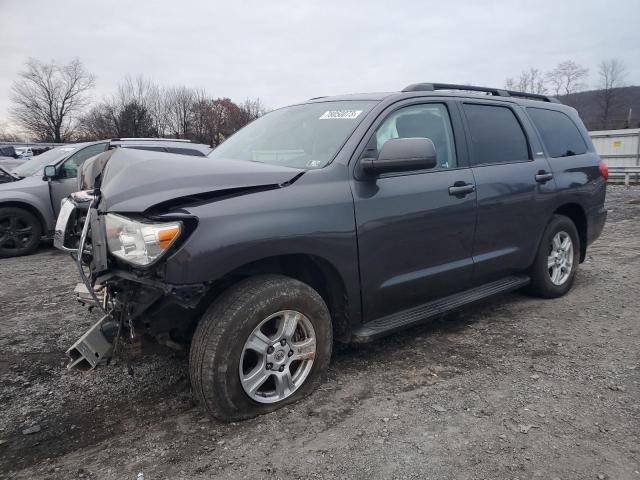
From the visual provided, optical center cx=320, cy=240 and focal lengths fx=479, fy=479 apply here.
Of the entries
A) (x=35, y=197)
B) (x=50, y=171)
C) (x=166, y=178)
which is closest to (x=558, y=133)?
(x=166, y=178)

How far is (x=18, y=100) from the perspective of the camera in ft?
195

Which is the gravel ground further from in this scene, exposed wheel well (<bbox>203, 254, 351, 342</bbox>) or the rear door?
the rear door

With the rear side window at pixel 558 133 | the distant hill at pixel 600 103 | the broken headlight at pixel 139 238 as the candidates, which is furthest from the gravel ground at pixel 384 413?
the distant hill at pixel 600 103

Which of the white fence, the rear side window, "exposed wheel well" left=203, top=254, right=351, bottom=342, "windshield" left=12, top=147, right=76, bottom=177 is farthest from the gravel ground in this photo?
the white fence

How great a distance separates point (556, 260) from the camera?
4.55 m

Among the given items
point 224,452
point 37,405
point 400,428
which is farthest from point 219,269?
point 37,405

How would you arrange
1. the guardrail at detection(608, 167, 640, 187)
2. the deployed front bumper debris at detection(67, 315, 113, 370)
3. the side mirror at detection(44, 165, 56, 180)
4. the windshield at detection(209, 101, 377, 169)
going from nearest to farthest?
the deployed front bumper debris at detection(67, 315, 113, 370)
the windshield at detection(209, 101, 377, 169)
the side mirror at detection(44, 165, 56, 180)
the guardrail at detection(608, 167, 640, 187)

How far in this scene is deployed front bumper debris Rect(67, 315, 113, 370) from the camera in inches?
106

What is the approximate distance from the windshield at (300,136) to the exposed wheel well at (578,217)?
2.51 m

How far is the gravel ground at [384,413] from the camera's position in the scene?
2.24m

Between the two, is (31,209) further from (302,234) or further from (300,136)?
(302,234)

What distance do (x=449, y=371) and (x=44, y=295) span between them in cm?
421

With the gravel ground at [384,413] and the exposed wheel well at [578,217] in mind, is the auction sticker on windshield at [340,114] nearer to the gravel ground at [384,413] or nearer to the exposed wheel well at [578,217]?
the gravel ground at [384,413]

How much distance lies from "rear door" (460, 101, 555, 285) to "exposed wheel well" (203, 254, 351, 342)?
1278mm
